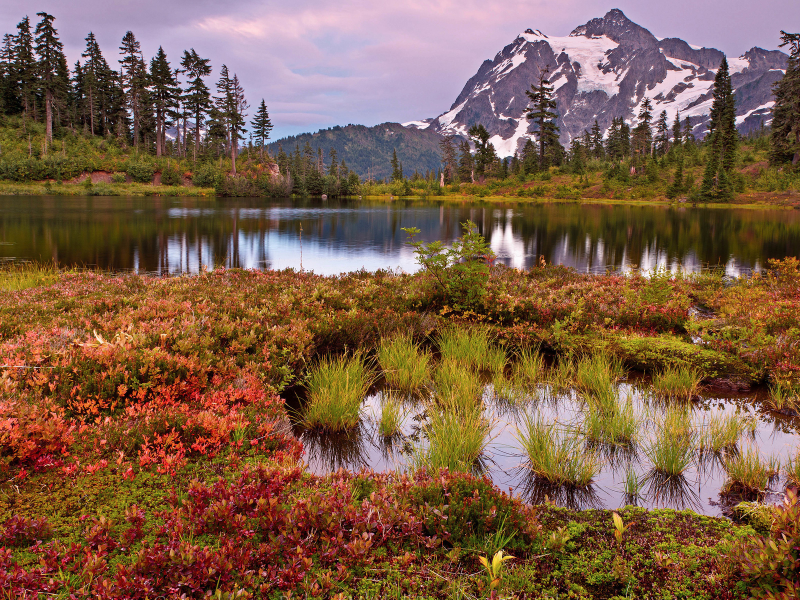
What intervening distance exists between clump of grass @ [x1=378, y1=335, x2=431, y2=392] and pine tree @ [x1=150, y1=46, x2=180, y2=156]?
95.7 meters

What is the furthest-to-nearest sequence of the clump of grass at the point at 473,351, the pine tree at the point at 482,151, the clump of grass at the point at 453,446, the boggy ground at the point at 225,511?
the pine tree at the point at 482,151, the clump of grass at the point at 473,351, the clump of grass at the point at 453,446, the boggy ground at the point at 225,511

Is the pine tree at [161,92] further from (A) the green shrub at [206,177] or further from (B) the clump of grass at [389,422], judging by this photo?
(B) the clump of grass at [389,422]

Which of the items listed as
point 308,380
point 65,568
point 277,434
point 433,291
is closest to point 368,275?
point 433,291

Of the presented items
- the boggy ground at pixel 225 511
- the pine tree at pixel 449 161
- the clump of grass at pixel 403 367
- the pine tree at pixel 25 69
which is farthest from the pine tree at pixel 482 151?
the boggy ground at pixel 225 511

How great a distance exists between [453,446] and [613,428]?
2168 millimetres

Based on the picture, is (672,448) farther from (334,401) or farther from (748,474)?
(334,401)

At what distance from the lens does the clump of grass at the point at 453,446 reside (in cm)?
485

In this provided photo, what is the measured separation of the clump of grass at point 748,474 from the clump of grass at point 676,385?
2.11 meters

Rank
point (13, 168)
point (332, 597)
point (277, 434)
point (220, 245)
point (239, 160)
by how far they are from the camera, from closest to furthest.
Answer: point (332, 597) < point (277, 434) < point (220, 245) < point (13, 168) < point (239, 160)

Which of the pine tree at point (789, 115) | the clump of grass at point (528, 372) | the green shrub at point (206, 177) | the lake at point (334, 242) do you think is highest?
the pine tree at point (789, 115)

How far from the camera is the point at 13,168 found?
67.1 m

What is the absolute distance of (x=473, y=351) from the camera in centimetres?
820

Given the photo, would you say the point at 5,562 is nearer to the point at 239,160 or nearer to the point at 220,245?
the point at 220,245

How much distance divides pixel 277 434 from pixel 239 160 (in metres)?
102
